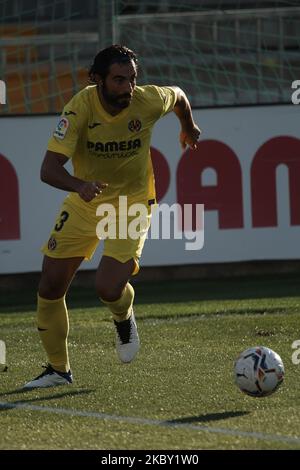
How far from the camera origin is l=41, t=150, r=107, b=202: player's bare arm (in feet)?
22.3

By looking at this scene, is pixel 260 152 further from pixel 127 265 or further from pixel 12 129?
pixel 127 265

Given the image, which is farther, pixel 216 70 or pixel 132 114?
pixel 216 70

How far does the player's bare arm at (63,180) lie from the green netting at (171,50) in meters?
6.71

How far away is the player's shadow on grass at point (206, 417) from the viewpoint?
242 inches

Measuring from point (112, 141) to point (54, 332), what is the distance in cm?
130

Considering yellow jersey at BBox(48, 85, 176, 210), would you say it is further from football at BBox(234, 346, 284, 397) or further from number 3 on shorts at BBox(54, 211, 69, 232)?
football at BBox(234, 346, 284, 397)

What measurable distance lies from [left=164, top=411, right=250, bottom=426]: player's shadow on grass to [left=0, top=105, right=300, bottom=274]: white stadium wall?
6531 millimetres

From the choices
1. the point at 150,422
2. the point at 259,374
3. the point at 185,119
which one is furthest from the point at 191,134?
the point at 150,422

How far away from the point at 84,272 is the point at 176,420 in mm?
7074

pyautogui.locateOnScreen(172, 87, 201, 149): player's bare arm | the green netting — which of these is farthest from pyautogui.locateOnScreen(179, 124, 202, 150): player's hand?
the green netting

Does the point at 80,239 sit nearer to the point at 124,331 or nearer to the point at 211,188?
the point at 124,331

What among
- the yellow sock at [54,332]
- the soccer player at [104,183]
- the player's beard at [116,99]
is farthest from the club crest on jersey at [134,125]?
the yellow sock at [54,332]

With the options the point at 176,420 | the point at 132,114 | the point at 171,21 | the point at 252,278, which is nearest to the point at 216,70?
the point at 171,21

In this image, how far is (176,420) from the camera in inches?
244
